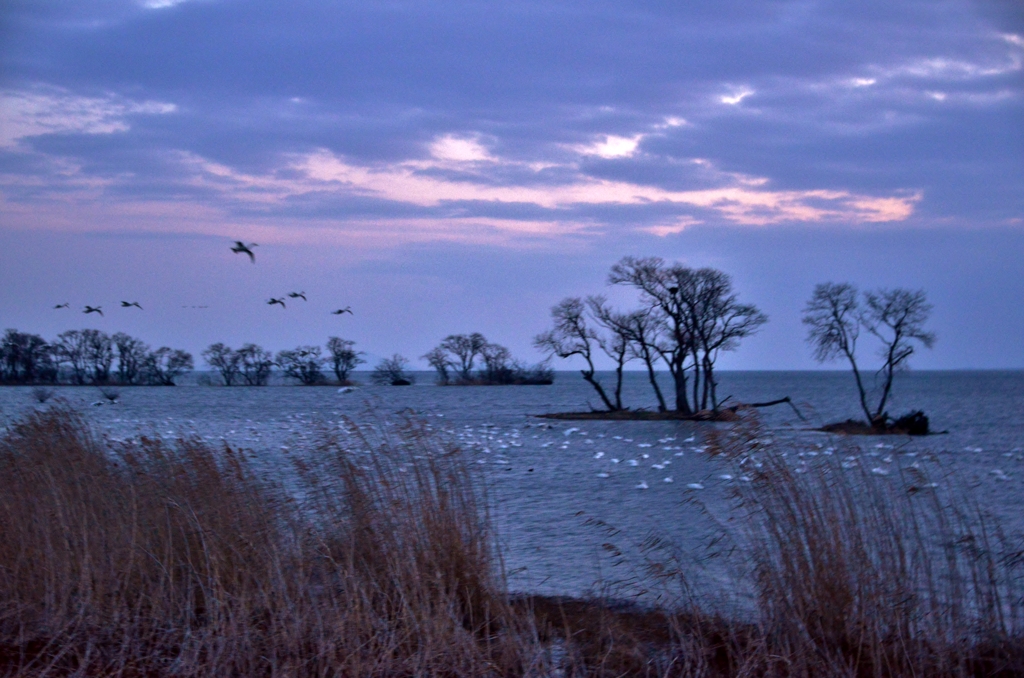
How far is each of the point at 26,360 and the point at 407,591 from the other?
66.0 meters

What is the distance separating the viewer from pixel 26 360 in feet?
205

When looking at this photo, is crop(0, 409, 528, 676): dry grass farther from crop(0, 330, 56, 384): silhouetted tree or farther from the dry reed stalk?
crop(0, 330, 56, 384): silhouetted tree

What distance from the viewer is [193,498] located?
8.16 m

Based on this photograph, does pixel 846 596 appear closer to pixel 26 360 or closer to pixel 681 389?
pixel 681 389

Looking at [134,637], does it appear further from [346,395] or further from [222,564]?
[346,395]

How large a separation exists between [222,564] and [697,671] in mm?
4128

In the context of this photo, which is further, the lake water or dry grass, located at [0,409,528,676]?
the lake water

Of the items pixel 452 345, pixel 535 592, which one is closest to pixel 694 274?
pixel 535 592

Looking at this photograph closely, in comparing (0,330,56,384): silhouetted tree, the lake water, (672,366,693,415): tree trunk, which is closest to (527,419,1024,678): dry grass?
the lake water

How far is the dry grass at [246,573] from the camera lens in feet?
21.2

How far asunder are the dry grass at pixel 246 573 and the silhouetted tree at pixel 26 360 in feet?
165

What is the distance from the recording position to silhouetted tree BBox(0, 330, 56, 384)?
56003 millimetres

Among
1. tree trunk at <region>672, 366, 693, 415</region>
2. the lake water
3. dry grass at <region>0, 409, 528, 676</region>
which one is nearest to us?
dry grass at <region>0, 409, 528, 676</region>

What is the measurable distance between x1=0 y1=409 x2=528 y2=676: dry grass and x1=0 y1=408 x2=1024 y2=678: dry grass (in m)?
0.02
